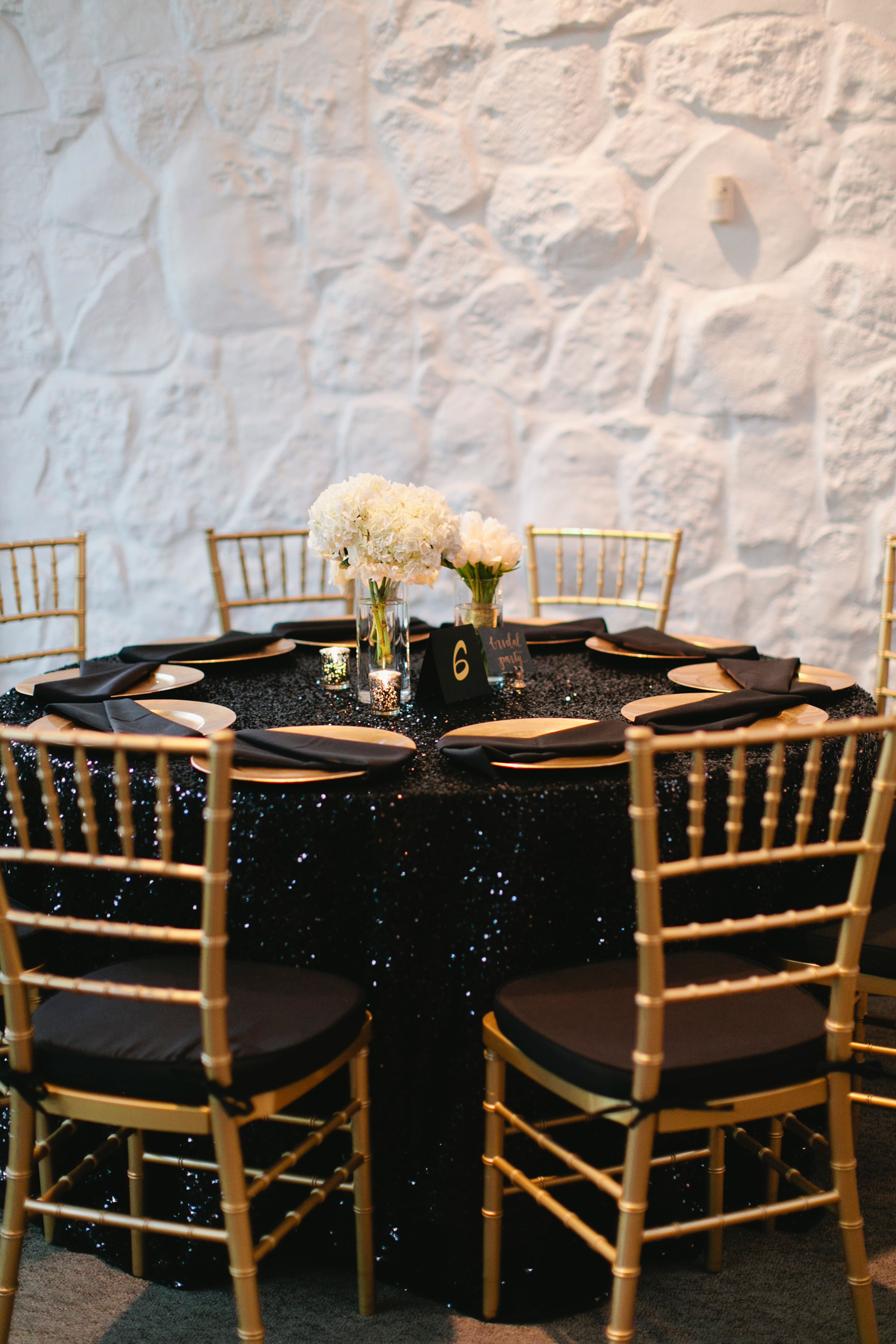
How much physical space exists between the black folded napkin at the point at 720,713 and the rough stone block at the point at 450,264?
186cm

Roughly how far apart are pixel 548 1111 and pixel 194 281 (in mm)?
2587

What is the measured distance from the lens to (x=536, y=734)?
1472 mm

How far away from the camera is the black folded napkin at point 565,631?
82.4 inches

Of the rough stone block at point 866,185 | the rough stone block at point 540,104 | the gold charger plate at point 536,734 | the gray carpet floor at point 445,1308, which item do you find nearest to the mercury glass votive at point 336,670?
the gold charger plate at point 536,734

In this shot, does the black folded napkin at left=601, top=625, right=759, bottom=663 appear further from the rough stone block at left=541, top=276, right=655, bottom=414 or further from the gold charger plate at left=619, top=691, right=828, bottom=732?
the rough stone block at left=541, top=276, right=655, bottom=414

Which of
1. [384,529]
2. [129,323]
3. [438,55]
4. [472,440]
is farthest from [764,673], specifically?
[129,323]

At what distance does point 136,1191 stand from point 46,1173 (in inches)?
6.3

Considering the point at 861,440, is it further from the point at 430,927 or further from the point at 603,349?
the point at 430,927

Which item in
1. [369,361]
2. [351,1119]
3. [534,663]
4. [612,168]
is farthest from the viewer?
[369,361]

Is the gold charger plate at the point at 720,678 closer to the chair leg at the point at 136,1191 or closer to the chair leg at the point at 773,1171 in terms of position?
the chair leg at the point at 773,1171

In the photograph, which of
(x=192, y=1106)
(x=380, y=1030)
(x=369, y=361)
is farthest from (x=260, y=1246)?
(x=369, y=361)

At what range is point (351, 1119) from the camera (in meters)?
1.35

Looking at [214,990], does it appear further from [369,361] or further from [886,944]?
[369,361]

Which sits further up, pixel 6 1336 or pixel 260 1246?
pixel 260 1246
